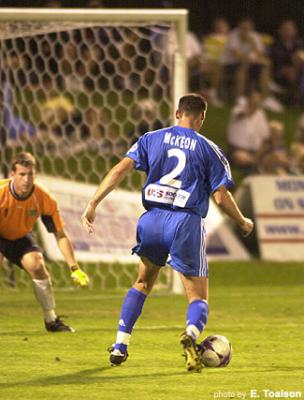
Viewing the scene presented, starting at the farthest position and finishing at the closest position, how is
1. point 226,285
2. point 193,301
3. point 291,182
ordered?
point 291,182, point 226,285, point 193,301

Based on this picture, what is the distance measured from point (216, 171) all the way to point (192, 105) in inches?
18.6

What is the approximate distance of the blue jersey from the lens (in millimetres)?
8430

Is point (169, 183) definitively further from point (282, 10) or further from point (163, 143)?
point (282, 10)

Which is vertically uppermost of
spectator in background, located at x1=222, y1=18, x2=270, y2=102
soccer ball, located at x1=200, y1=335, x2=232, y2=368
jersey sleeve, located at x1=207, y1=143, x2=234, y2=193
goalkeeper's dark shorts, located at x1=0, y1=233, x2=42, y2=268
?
spectator in background, located at x1=222, y1=18, x2=270, y2=102

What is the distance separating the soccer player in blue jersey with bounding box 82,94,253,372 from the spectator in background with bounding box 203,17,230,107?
14578 millimetres

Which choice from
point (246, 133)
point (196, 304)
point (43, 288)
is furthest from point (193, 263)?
point (246, 133)

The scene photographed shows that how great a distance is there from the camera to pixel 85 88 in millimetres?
17922

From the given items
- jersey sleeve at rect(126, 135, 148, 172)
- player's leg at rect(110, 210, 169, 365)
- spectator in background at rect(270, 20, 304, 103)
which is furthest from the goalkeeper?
spectator in background at rect(270, 20, 304, 103)

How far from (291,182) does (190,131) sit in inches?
359

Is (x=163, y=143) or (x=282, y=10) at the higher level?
(x=282, y=10)

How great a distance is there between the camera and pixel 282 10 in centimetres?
2598

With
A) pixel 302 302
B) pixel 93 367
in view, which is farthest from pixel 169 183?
pixel 302 302

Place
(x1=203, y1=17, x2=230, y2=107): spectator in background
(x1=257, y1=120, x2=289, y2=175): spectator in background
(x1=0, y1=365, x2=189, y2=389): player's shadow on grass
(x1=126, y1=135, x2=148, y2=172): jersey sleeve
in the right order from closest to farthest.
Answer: (x1=0, y1=365, x2=189, y2=389): player's shadow on grass < (x1=126, y1=135, x2=148, y2=172): jersey sleeve < (x1=257, y1=120, x2=289, y2=175): spectator in background < (x1=203, y1=17, x2=230, y2=107): spectator in background

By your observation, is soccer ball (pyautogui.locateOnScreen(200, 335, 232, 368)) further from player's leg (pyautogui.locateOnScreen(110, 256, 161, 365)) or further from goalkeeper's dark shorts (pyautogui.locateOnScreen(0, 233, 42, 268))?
goalkeeper's dark shorts (pyautogui.locateOnScreen(0, 233, 42, 268))
